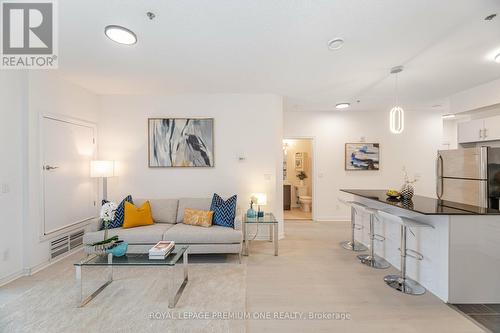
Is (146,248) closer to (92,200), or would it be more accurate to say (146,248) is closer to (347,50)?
(92,200)

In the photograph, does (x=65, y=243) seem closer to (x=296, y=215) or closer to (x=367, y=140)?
(x=296, y=215)

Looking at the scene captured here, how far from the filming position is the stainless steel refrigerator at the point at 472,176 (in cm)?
345

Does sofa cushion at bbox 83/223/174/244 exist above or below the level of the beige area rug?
above

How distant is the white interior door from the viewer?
324 cm

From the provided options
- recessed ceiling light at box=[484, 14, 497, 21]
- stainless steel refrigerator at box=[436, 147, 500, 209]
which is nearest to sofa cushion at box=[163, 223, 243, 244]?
recessed ceiling light at box=[484, 14, 497, 21]

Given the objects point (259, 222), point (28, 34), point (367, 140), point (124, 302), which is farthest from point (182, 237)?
point (367, 140)

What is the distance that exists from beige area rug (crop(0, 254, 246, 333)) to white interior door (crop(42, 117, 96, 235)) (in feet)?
2.68

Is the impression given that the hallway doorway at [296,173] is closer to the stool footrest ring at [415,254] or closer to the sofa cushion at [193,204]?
the sofa cushion at [193,204]

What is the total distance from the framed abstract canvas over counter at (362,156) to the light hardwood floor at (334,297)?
2745 mm

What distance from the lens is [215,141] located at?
436 cm

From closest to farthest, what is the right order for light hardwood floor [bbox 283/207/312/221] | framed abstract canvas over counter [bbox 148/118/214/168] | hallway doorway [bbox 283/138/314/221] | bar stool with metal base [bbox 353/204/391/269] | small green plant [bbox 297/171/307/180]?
bar stool with metal base [bbox 353/204/391/269], framed abstract canvas over counter [bbox 148/118/214/168], light hardwood floor [bbox 283/207/312/221], hallway doorway [bbox 283/138/314/221], small green plant [bbox 297/171/307/180]

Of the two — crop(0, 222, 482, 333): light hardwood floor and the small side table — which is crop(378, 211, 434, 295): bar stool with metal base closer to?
crop(0, 222, 482, 333): light hardwood floor

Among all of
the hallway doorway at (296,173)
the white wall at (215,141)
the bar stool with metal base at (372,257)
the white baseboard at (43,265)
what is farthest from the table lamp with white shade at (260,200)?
the hallway doorway at (296,173)

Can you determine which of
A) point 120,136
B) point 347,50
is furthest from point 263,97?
point 120,136
